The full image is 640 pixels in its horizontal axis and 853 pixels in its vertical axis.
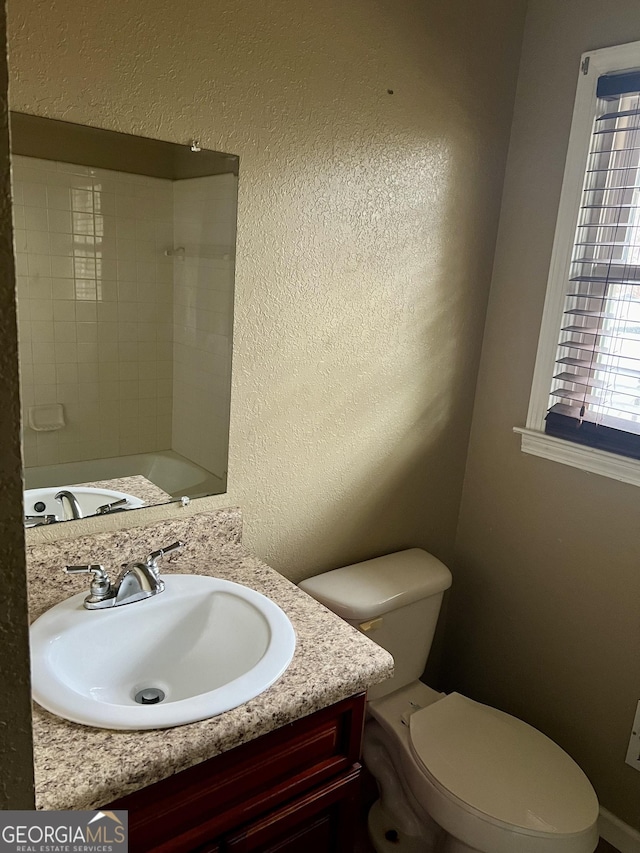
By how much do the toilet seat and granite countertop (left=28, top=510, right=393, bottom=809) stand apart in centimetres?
51

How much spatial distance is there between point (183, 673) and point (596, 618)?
3.94 ft

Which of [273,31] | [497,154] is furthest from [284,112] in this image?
[497,154]

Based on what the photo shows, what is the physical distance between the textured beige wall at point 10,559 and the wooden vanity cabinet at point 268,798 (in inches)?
20.9

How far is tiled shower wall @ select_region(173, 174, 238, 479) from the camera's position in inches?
53.5

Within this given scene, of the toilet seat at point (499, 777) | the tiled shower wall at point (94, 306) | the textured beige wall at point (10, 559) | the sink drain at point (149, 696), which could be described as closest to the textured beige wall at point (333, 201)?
the tiled shower wall at point (94, 306)

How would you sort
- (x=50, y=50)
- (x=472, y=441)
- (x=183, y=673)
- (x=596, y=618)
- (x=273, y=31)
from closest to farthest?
(x=50, y=50), (x=183, y=673), (x=273, y=31), (x=596, y=618), (x=472, y=441)

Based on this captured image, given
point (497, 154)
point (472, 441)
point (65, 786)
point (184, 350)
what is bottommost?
point (65, 786)

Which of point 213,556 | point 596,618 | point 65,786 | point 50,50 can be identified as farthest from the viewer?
point 596,618

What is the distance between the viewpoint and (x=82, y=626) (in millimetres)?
1176

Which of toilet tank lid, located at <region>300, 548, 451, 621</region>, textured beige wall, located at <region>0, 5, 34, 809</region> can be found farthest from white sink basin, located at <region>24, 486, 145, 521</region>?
textured beige wall, located at <region>0, 5, 34, 809</region>

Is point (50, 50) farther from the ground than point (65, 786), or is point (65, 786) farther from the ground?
point (50, 50)

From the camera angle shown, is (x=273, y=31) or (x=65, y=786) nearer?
(x=65, y=786)

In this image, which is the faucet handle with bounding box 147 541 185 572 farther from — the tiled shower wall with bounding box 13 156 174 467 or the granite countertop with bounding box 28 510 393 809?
the tiled shower wall with bounding box 13 156 174 467

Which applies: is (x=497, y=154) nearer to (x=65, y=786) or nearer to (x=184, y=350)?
(x=184, y=350)
